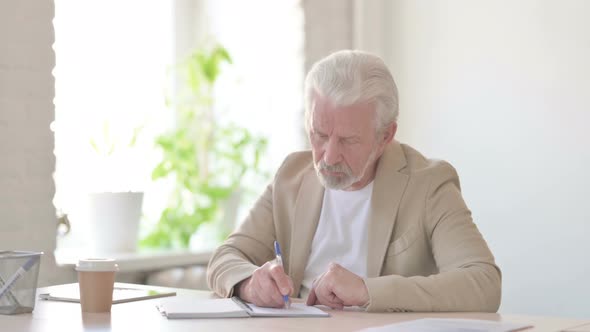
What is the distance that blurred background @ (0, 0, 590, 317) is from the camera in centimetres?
359

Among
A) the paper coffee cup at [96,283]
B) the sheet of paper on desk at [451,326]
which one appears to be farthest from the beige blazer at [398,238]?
the paper coffee cup at [96,283]

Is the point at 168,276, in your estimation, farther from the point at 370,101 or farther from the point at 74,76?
the point at 370,101

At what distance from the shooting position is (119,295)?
7.22 feet

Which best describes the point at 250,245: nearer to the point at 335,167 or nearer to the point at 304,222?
the point at 304,222

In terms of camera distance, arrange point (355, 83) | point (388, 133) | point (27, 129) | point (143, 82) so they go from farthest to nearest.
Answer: point (143, 82)
point (27, 129)
point (388, 133)
point (355, 83)

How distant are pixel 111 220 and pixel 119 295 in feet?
3.97

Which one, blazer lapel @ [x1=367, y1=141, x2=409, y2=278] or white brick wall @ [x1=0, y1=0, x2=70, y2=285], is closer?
blazer lapel @ [x1=367, y1=141, x2=409, y2=278]

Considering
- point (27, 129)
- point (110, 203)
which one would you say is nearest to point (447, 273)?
point (27, 129)

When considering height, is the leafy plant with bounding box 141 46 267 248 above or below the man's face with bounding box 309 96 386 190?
below

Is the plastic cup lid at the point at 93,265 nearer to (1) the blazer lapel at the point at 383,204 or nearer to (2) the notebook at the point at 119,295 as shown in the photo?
(2) the notebook at the point at 119,295

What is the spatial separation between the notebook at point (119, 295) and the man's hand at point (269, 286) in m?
0.27

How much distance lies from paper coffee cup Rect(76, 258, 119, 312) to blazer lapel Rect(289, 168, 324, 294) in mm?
681

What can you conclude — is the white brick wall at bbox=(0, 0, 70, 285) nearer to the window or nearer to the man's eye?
the window

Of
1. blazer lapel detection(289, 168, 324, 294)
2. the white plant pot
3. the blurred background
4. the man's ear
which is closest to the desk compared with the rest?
blazer lapel detection(289, 168, 324, 294)
